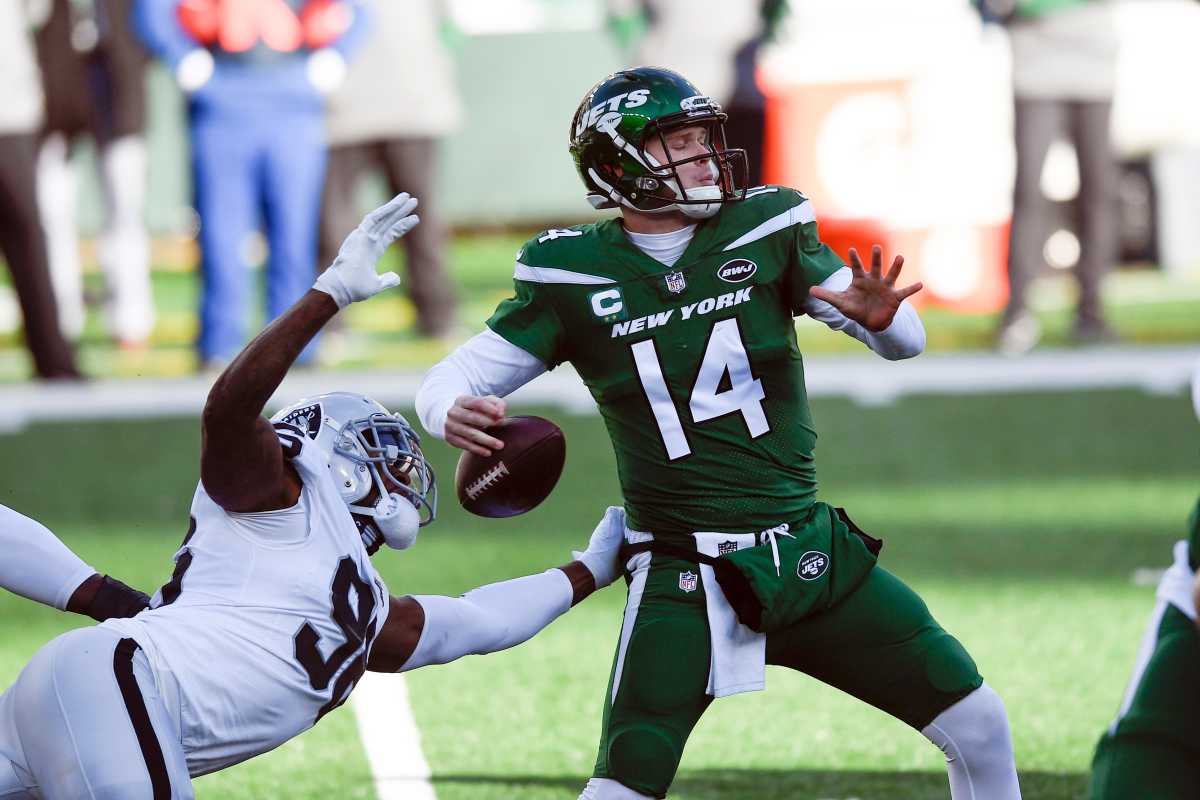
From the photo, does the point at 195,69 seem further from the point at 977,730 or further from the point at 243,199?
the point at 977,730

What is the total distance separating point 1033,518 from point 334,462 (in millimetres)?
3857

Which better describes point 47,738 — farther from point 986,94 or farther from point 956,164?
point 986,94

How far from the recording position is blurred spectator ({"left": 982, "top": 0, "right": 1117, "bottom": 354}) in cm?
952

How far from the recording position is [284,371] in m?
2.96

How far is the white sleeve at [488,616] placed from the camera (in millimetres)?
3457

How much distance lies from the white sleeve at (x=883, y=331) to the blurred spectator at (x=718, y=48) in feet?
24.4

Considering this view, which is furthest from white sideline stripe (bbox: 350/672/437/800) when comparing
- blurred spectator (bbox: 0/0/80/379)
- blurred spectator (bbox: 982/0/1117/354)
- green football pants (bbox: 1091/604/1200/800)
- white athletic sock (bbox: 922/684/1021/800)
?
blurred spectator (bbox: 982/0/1117/354)

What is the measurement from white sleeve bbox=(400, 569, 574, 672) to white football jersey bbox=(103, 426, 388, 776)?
11.3 inches

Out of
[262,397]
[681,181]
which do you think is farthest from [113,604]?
[681,181]

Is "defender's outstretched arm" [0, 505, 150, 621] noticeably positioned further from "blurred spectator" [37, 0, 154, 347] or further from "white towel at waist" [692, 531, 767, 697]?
"blurred spectator" [37, 0, 154, 347]

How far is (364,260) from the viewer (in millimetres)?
3105

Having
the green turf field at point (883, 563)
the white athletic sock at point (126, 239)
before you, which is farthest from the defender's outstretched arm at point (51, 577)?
the white athletic sock at point (126, 239)

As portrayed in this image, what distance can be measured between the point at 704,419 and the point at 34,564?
125 cm

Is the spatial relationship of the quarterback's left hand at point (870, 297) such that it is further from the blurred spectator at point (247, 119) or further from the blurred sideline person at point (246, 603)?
the blurred spectator at point (247, 119)
